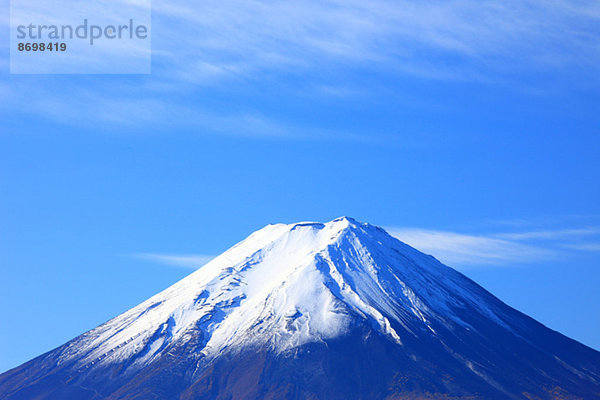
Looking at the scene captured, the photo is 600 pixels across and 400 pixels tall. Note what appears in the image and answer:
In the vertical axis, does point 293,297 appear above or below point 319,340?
above

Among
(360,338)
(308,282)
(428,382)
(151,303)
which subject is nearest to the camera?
(428,382)

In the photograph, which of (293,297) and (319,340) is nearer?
(319,340)

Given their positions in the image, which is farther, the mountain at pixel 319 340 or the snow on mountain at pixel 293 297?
the snow on mountain at pixel 293 297

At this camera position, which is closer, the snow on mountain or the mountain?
the mountain

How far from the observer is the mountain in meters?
156

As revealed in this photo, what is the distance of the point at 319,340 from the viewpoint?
536 ft

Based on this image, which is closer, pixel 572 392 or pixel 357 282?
pixel 572 392

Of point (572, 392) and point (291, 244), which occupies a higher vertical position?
point (291, 244)

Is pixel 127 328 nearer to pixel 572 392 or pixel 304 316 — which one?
pixel 304 316

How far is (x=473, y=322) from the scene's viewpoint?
179 metres

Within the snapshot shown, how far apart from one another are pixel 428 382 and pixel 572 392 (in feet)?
75.1

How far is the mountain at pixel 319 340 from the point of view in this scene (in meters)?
156

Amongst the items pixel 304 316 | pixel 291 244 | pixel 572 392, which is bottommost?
pixel 572 392

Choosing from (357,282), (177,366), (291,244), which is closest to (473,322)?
(357,282)
